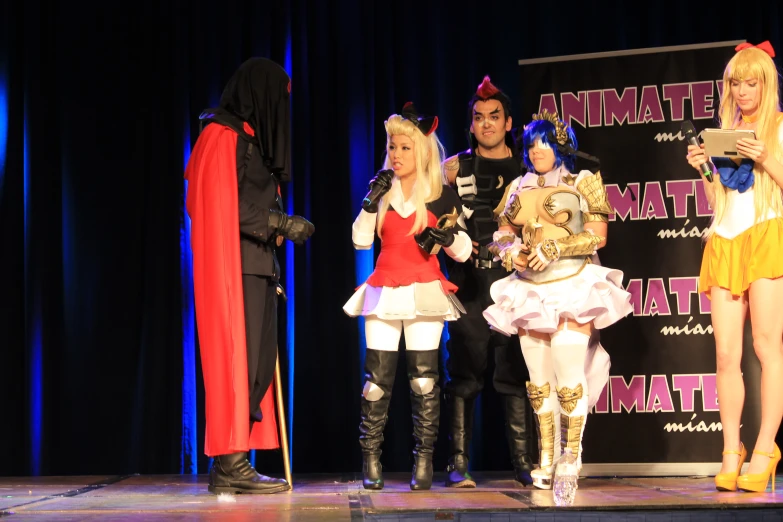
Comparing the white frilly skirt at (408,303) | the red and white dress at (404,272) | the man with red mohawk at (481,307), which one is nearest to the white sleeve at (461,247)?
the red and white dress at (404,272)

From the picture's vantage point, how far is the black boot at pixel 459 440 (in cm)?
420

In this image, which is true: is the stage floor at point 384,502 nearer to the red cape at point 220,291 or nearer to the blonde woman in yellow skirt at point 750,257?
the blonde woman in yellow skirt at point 750,257

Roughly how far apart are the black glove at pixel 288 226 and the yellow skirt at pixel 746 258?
176 centimetres

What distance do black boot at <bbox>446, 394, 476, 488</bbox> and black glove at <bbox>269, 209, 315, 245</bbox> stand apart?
1.11 meters

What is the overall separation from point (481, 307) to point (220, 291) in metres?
1.28

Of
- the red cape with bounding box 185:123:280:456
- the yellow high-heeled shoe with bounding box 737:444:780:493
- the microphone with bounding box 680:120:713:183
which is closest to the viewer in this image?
the yellow high-heeled shoe with bounding box 737:444:780:493

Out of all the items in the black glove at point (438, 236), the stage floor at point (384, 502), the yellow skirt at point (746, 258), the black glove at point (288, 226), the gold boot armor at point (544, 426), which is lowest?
the stage floor at point (384, 502)

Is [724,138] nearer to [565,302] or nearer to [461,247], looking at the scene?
[565,302]

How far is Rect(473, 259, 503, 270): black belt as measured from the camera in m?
4.34

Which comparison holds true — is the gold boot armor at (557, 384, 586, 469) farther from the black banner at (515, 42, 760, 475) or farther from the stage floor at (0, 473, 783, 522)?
the black banner at (515, 42, 760, 475)

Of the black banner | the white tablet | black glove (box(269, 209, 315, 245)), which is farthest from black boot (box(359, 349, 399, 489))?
the white tablet

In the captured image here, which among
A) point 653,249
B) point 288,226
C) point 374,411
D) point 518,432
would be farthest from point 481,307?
point 653,249

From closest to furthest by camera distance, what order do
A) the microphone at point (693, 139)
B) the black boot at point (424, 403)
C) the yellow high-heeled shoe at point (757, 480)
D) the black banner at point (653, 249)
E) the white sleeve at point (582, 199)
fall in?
the yellow high-heeled shoe at point (757, 480)
the microphone at point (693, 139)
the white sleeve at point (582, 199)
the black boot at point (424, 403)
the black banner at point (653, 249)

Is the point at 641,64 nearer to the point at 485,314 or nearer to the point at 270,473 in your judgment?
the point at 485,314
